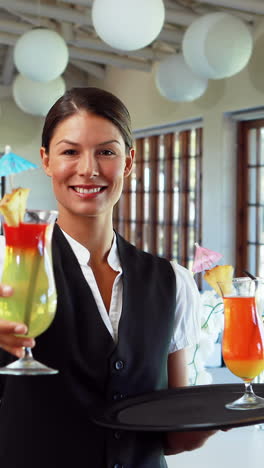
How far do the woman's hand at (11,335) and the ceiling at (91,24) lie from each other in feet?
17.7

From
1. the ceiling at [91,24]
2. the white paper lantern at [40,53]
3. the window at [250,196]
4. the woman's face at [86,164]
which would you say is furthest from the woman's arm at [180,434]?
the window at [250,196]

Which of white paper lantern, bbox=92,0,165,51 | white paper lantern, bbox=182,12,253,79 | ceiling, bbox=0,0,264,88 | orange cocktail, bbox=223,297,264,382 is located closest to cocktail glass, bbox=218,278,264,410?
orange cocktail, bbox=223,297,264,382

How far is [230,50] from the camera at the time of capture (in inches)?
172

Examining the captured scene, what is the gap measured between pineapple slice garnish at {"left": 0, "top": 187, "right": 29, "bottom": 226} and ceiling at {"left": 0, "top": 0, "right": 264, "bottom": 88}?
5.31 m

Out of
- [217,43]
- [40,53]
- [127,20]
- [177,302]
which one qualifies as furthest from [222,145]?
[177,302]

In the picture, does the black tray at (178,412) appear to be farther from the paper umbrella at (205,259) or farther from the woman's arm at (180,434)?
the paper umbrella at (205,259)

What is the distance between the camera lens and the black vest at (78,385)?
1238 mm

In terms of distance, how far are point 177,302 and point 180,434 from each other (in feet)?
0.79

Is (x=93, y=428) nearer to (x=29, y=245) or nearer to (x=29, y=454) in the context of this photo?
(x=29, y=454)

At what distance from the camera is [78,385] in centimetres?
125

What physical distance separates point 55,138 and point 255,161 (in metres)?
6.06

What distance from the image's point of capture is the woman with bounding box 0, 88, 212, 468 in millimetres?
1243

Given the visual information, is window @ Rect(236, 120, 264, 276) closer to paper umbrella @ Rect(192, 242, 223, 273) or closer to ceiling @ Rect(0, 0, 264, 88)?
ceiling @ Rect(0, 0, 264, 88)

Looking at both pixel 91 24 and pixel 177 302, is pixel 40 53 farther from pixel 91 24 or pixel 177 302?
pixel 177 302
